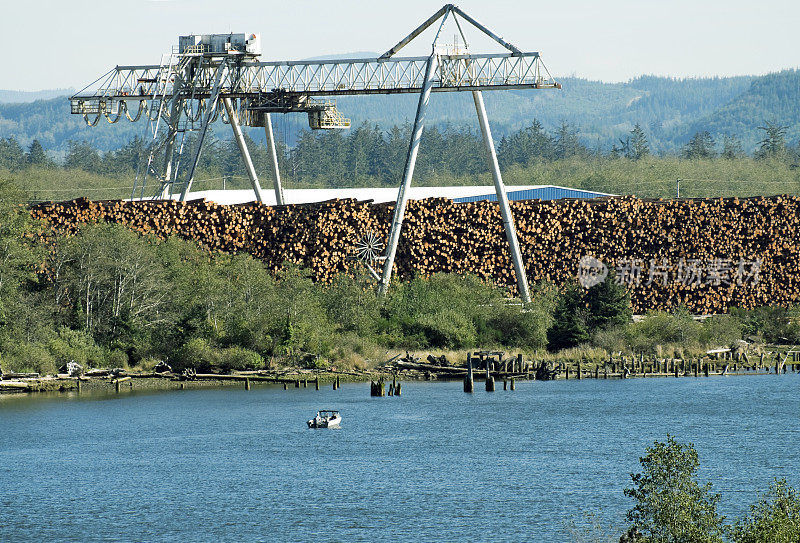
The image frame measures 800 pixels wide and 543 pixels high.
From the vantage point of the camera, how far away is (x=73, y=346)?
4512 cm

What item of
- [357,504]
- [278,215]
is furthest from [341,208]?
[357,504]

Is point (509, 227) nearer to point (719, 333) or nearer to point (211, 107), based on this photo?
point (719, 333)

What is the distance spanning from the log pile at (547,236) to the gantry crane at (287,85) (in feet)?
6.40

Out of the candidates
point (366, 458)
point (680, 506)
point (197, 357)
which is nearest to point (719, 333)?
point (197, 357)

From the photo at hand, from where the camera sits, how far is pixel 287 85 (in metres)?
50.8

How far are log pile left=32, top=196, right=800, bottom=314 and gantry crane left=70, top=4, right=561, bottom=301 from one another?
1950mm

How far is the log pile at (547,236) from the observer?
51438mm

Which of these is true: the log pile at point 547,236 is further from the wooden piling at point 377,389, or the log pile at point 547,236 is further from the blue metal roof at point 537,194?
the blue metal roof at point 537,194

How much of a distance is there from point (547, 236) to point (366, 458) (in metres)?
24.4

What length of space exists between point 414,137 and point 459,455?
19.8 m

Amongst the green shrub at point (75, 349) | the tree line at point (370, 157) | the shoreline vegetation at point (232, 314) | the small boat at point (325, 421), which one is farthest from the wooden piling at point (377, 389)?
the tree line at point (370, 157)

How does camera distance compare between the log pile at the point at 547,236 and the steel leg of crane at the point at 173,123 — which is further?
the log pile at the point at 547,236

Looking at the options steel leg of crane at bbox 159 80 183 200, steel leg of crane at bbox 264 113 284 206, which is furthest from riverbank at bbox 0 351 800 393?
steel leg of crane at bbox 159 80 183 200

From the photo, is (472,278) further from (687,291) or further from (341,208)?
(687,291)
